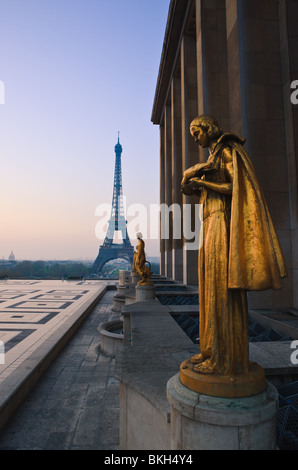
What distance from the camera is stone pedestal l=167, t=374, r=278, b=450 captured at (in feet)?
7.24

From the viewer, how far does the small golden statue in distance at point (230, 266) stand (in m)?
2.39

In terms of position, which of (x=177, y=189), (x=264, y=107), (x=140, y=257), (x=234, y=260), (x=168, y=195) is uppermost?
(x=168, y=195)

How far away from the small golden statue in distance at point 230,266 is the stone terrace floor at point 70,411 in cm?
331

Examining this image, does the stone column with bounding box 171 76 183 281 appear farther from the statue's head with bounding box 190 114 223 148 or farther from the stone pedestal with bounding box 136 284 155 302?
the statue's head with bounding box 190 114 223 148

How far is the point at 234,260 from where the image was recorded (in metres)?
2.44

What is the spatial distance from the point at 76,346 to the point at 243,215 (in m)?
9.35

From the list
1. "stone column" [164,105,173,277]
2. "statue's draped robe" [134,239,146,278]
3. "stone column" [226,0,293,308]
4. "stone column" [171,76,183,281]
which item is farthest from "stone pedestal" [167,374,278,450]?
"stone column" [164,105,173,277]

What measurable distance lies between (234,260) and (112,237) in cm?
8462

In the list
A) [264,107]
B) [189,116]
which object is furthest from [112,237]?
[264,107]

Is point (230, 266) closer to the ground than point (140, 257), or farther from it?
closer to the ground

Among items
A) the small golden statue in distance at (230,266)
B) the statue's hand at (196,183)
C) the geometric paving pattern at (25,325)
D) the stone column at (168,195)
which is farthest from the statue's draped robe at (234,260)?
the stone column at (168,195)

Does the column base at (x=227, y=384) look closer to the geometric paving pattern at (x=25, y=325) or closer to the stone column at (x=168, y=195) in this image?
the geometric paving pattern at (x=25, y=325)

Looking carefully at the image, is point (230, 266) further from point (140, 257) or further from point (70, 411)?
point (140, 257)
